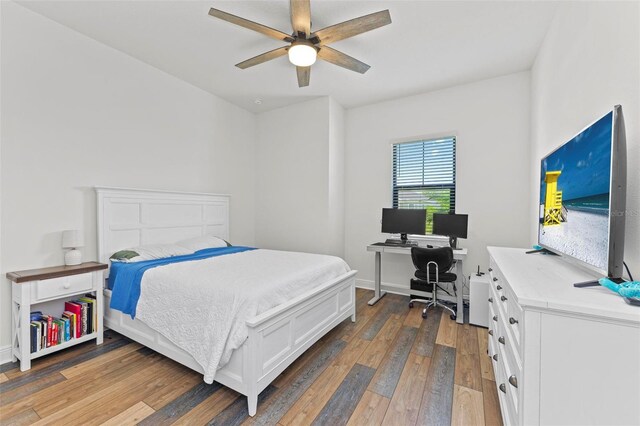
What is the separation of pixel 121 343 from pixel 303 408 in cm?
190

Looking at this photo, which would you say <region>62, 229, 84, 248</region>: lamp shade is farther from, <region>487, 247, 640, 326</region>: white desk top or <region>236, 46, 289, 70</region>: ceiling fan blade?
<region>487, 247, 640, 326</region>: white desk top

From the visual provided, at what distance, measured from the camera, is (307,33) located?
2.17 m

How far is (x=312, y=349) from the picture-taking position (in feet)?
8.00

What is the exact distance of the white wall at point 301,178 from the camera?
409 cm

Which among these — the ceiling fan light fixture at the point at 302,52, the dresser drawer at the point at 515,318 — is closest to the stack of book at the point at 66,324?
the ceiling fan light fixture at the point at 302,52

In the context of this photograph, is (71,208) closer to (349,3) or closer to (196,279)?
(196,279)

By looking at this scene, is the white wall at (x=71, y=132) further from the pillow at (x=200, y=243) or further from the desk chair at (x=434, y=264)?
the desk chair at (x=434, y=264)

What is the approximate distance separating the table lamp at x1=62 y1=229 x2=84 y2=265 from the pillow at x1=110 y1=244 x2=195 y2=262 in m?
0.27

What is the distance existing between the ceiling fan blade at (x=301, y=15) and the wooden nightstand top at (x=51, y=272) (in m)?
2.65

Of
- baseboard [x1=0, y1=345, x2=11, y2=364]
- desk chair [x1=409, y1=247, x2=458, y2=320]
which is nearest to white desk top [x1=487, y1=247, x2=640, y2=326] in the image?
desk chair [x1=409, y1=247, x2=458, y2=320]

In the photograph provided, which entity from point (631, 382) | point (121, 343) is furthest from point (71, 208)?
point (631, 382)

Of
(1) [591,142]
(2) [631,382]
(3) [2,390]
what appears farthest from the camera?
(3) [2,390]

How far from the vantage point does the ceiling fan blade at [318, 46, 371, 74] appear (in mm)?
2404

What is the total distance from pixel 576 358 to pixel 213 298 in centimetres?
183
